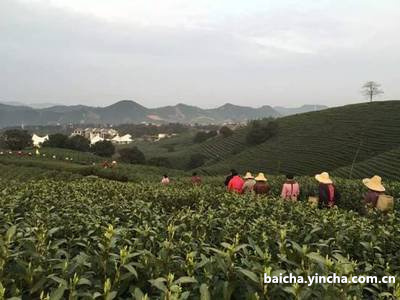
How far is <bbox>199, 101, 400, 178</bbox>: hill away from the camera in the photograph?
7062 centimetres

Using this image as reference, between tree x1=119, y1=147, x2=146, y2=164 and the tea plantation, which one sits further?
tree x1=119, y1=147, x2=146, y2=164

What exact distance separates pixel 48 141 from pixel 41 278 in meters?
108

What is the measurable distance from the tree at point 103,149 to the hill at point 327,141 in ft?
97.2

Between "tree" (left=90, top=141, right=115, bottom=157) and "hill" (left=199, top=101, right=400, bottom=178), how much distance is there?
1166 inches

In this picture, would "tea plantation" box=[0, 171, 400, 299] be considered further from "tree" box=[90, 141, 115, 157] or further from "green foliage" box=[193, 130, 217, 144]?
"green foliage" box=[193, 130, 217, 144]

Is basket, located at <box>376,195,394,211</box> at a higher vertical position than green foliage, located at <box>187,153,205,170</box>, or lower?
higher

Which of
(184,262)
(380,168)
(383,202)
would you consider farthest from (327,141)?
(184,262)

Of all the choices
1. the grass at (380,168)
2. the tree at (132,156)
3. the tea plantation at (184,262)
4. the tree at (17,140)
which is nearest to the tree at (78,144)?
the tree at (17,140)

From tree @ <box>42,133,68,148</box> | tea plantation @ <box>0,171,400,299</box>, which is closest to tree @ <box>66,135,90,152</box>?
tree @ <box>42,133,68,148</box>

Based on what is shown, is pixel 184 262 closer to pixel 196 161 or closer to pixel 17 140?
pixel 196 161

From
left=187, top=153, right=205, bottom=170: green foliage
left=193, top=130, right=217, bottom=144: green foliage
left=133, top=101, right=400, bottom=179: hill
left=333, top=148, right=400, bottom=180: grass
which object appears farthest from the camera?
left=193, top=130, right=217, bottom=144: green foliage

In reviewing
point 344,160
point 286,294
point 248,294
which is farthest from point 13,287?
point 344,160

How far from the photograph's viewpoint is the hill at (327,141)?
70.6 meters

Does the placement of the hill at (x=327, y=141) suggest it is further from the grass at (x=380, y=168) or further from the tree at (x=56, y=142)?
the tree at (x=56, y=142)
